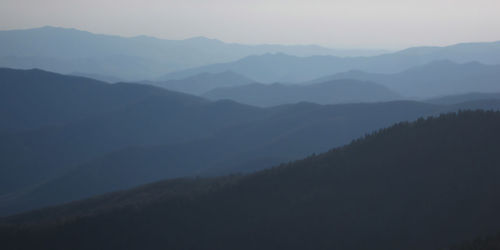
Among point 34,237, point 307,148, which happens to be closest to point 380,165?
point 34,237

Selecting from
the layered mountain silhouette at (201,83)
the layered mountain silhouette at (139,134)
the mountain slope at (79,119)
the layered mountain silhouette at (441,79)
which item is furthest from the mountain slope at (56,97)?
the layered mountain silhouette at (441,79)

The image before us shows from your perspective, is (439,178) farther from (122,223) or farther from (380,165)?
(122,223)

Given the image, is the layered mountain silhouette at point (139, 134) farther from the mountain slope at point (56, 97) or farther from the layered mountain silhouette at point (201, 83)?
the layered mountain silhouette at point (201, 83)

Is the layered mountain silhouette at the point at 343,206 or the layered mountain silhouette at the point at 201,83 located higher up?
the layered mountain silhouette at the point at 201,83

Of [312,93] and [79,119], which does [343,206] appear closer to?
[79,119]

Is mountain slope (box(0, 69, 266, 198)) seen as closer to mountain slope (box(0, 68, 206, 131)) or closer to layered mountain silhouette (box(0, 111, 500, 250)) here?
mountain slope (box(0, 68, 206, 131))
